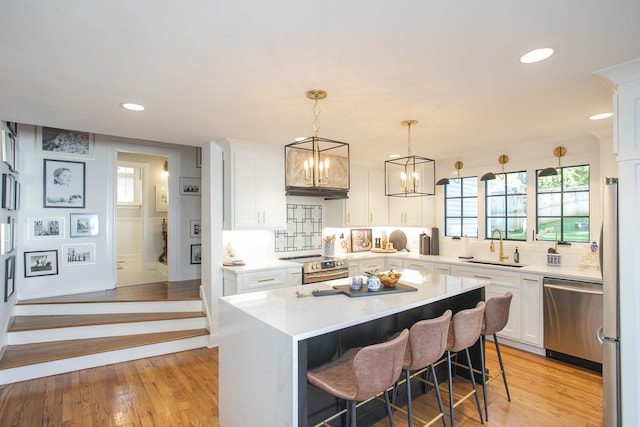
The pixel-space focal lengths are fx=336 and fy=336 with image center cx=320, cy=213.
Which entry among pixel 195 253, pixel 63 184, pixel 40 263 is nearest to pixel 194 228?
pixel 195 253

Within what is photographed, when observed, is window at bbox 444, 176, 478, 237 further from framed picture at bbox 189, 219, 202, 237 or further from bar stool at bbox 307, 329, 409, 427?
framed picture at bbox 189, 219, 202, 237

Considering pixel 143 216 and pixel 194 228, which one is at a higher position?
pixel 143 216

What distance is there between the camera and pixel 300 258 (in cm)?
484

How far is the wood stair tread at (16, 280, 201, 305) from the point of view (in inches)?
161

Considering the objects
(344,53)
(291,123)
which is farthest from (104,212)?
(344,53)

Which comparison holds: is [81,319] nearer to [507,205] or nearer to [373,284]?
[373,284]

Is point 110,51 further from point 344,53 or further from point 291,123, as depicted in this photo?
point 291,123

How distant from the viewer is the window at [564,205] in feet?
12.8

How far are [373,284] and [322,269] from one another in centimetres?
183

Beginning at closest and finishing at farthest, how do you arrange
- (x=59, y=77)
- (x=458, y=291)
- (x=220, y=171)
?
(x=59, y=77) → (x=458, y=291) → (x=220, y=171)

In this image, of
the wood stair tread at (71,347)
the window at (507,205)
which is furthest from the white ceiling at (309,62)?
the wood stair tread at (71,347)

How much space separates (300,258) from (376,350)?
125 inches

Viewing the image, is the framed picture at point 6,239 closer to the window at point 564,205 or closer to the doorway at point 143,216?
the doorway at point 143,216

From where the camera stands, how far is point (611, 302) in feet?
6.58
